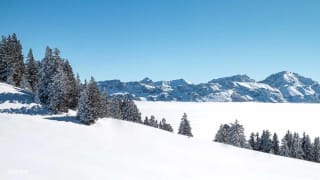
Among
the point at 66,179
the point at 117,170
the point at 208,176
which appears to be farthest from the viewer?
the point at 208,176

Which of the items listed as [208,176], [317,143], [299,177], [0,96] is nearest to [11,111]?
[0,96]

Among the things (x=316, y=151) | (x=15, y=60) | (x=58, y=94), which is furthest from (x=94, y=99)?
(x=316, y=151)

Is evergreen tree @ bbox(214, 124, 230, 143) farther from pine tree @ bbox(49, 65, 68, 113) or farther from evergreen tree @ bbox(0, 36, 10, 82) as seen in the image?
evergreen tree @ bbox(0, 36, 10, 82)

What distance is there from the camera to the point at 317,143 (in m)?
104

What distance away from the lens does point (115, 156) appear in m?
43.9

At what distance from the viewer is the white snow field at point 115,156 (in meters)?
31.8

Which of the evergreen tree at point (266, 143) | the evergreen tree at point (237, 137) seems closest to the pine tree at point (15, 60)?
the evergreen tree at point (237, 137)

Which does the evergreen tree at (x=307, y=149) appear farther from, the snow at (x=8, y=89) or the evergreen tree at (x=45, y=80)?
the snow at (x=8, y=89)

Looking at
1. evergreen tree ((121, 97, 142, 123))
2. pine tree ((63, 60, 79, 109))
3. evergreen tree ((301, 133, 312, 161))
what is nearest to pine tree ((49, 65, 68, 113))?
pine tree ((63, 60, 79, 109))

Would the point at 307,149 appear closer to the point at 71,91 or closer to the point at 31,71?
the point at 71,91

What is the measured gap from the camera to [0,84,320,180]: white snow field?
31.8 metres

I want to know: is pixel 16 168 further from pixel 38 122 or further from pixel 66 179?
pixel 38 122

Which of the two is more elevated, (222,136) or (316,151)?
(222,136)

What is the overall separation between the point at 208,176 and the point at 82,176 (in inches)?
683
